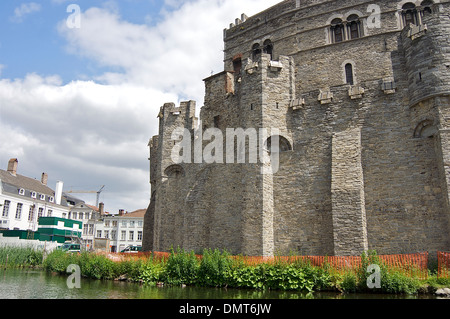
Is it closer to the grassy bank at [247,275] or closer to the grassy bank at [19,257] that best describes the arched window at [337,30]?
the grassy bank at [247,275]

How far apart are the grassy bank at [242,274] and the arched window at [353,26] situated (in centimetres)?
1593

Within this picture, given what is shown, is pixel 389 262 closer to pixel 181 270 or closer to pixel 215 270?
pixel 215 270

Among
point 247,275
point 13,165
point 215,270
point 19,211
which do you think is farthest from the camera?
point 13,165

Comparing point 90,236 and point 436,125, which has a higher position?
point 436,125

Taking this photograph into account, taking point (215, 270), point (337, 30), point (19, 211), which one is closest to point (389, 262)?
point (215, 270)

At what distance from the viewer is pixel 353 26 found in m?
23.9

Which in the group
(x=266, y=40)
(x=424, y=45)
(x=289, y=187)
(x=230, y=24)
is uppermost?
(x=230, y=24)

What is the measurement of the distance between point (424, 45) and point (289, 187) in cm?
817

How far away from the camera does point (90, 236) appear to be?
51188 millimetres

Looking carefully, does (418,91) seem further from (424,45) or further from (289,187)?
(289,187)

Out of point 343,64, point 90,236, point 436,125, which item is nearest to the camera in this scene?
point 436,125

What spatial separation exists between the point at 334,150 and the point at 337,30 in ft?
36.8

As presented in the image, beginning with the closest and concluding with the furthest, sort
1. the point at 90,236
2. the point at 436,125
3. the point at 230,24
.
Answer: the point at 436,125 → the point at 230,24 → the point at 90,236
